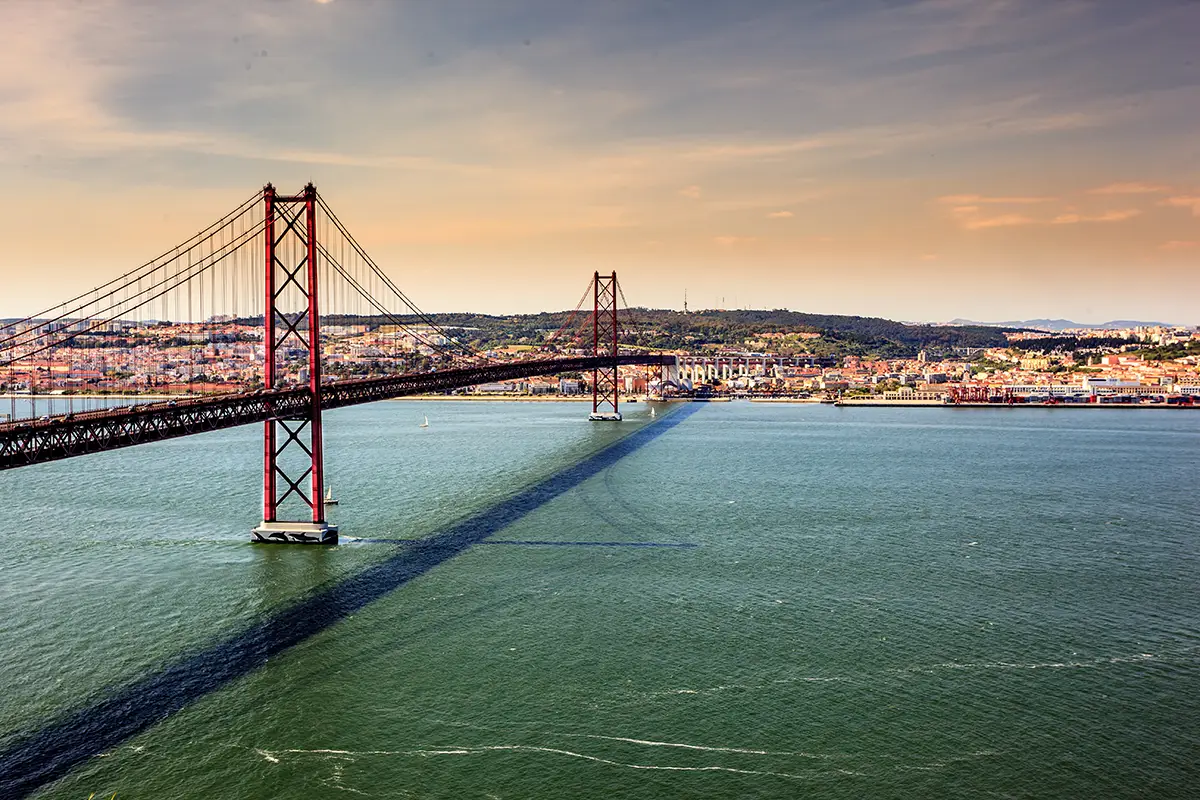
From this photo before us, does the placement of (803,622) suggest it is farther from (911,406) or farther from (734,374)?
(734,374)

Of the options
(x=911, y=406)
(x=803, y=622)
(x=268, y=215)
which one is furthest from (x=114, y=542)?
(x=911, y=406)

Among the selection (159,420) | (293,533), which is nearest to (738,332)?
(293,533)

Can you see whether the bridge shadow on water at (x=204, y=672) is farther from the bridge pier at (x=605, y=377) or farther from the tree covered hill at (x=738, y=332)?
the tree covered hill at (x=738, y=332)

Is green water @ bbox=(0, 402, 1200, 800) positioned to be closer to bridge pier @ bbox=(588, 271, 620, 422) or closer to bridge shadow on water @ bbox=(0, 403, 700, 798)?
bridge shadow on water @ bbox=(0, 403, 700, 798)

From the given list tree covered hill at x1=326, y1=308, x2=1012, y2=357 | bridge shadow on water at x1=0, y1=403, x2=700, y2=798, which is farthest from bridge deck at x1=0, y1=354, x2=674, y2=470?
tree covered hill at x1=326, y1=308, x2=1012, y2=357

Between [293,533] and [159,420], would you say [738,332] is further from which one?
[159,420]
